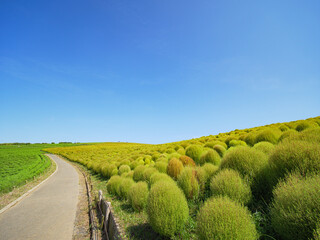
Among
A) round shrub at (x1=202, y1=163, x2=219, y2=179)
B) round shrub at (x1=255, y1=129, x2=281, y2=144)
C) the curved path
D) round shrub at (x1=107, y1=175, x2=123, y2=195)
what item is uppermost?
round shrub at (x1=255, y1=129, x2=281, y2=144)

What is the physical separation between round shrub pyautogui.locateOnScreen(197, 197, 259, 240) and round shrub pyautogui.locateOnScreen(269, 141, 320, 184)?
1859 mm

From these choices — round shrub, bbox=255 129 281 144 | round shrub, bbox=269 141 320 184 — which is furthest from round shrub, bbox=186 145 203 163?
round shrub, bbox=269 141 320 184

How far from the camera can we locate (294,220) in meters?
2.89

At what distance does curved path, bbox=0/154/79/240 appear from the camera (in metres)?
6.72

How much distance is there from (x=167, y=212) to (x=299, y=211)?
3.29 meters

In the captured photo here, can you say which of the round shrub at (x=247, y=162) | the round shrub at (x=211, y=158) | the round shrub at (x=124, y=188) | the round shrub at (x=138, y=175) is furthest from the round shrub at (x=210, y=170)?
the round shrub at (x=138, y=175)

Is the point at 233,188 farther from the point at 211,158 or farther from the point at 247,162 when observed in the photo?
the point at 211,158

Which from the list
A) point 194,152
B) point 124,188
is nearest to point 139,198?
point 124,188

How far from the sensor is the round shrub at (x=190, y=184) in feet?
21.7

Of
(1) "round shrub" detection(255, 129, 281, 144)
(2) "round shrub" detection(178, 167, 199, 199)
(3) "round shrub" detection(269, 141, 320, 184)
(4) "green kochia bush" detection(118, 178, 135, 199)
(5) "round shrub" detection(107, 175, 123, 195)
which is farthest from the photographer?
(5) "round shrub" detection(107, 175, 123, 195)

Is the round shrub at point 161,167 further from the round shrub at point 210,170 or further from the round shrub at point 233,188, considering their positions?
the round shrub at point 233,188

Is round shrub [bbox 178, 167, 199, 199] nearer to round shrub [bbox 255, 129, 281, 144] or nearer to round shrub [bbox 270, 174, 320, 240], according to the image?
round shrub [bbox 270, 174, 320, 240]

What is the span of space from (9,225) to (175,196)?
8.85 metres

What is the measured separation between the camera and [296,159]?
4.26 metres
